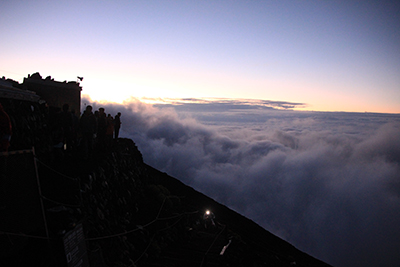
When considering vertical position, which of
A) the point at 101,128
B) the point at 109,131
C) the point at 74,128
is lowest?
the point at 109,131

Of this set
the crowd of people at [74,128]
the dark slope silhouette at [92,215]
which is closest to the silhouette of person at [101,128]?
the dark slope silhouette at [92,215]

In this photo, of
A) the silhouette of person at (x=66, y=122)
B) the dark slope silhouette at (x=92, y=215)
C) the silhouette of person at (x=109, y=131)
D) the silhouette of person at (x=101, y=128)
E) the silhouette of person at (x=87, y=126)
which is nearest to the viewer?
the dark slope silhouette at (x=92, y=215)

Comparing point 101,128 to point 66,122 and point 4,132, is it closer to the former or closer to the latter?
point 66,122

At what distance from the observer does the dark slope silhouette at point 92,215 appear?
4484 millimetres

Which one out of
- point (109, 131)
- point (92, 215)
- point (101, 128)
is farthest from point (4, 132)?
point (109, 131)

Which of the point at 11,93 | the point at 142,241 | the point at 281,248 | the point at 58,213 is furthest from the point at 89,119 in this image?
the point at 281,248

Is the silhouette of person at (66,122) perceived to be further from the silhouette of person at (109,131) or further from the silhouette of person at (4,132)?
the silhouette of person at (4,132)

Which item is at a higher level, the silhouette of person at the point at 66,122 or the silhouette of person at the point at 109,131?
the silhouette of person at the point at 66,122

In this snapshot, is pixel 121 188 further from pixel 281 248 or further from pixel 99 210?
pixel 281 248

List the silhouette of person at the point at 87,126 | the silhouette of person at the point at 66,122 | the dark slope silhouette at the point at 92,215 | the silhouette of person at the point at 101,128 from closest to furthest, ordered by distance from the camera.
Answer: the dark slope silhouette at the point at 92,215 < the silhouette of person at the point at 66,122 < the silhouette of person at the point at 87,126 < the silhouette of person at the point at 101,128

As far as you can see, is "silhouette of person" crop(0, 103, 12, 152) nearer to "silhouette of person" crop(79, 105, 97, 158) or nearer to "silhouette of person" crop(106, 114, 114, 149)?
"silhouette of person" crop(79, 105, 97, 158)

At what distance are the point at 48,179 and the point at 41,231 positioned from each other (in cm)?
302

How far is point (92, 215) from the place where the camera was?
7848 millimetres

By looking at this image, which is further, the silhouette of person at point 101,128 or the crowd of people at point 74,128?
the silhouette of person at point 101,128
